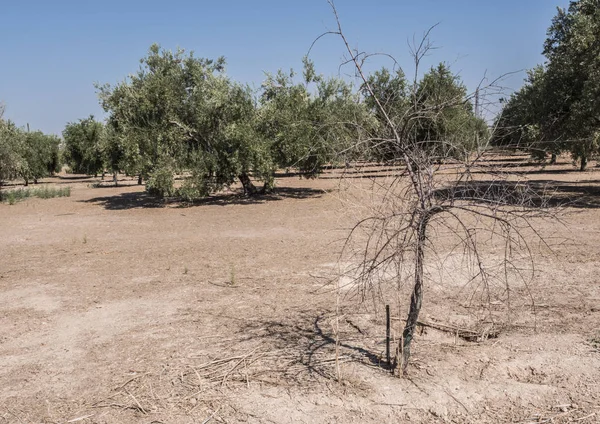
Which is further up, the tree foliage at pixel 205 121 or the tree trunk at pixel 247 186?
the tree foliage at pixel 205 121

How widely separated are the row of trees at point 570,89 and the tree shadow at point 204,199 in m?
8.64

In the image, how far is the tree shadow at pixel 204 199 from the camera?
21016 mm

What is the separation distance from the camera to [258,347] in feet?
18.0

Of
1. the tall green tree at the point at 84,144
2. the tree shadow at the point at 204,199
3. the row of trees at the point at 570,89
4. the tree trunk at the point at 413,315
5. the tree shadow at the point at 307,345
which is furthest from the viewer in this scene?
the tall green tree at the point at 84,144

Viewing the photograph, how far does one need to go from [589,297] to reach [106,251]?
9.03 meters

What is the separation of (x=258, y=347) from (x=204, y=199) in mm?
17544

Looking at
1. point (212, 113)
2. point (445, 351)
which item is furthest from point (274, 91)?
point (445, 351)

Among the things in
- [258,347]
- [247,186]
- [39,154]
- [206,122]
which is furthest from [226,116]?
[39,154]

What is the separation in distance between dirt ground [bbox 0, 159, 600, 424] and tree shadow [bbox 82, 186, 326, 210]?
10.2m

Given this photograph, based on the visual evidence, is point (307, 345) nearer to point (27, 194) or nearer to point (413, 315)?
point (413, 315)

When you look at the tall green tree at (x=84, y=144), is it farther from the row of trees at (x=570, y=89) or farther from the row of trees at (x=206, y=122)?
the row of trees at (x=570, y=89)

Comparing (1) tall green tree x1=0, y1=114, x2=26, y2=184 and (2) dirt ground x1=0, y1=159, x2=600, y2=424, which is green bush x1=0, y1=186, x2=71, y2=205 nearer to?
(1) tall green tree x1=0, y1=114, x2=26, y2=184

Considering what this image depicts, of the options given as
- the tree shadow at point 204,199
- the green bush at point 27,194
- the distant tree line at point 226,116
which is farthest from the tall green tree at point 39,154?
the distant tree line at point 226,116

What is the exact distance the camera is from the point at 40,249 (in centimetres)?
1177
